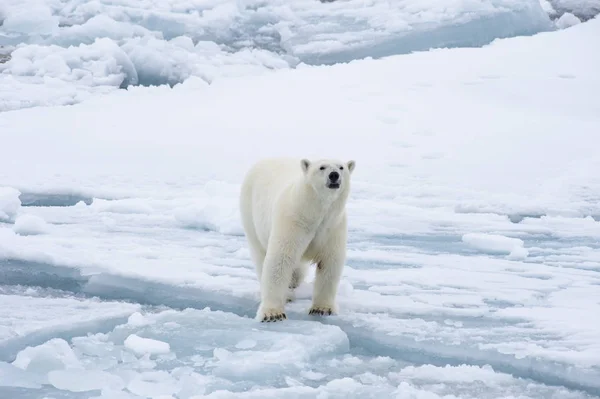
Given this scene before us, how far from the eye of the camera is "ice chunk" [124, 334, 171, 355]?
3.23 metres

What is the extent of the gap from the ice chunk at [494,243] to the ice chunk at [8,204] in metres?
2.93

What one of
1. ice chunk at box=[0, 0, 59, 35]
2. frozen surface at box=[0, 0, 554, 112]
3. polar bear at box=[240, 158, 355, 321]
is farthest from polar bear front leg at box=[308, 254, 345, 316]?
ice chunk at box=[0, 0, 59, 35]

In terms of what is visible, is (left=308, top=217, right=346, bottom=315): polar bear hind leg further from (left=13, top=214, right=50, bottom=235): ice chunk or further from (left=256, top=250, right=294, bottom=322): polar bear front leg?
(left=13, top=214, right=50, bottom=235): ice chunk

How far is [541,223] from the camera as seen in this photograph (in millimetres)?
5727

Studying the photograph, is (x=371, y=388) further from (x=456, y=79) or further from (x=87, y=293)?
(x=456, y=79)

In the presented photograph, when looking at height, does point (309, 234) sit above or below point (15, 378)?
above

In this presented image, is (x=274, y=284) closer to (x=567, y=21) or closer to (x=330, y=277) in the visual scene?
(x=330, y=277)


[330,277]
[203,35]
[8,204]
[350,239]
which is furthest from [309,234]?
[203,35]

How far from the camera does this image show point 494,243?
5051 millimetres

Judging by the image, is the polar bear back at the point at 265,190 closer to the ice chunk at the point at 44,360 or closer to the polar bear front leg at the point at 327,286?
the polar bear front leg at the point at 327,286

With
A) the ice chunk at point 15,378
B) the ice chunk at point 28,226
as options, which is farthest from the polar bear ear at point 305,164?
the ice chunk at point 28,226

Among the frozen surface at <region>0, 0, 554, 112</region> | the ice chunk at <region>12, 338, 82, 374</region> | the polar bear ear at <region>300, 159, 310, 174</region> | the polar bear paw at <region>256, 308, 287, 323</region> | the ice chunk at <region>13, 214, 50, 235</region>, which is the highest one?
the frozen surface at <region>0, 0, 554, 112</region>

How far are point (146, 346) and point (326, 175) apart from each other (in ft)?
3.35

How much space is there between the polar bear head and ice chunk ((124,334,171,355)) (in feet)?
3.06
